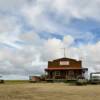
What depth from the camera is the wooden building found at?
59056mm

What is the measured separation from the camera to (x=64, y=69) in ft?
195

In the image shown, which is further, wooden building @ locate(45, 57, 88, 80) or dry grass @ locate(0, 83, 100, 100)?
wooden building @ locate(45, 57, 88, 80)

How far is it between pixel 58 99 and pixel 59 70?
3763 centimetres

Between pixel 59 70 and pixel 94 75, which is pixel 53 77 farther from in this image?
pixel 94 75

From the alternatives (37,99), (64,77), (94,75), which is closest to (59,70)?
(64,77)

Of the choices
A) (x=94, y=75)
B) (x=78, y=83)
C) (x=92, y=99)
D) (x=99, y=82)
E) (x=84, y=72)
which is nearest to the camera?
(x=92, y=99)

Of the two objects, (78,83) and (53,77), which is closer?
(78,83)

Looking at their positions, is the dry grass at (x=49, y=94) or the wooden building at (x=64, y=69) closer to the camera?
the dry grass at (x=49, y=94)

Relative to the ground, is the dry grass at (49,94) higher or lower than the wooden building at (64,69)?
lower

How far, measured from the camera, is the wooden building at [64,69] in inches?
2325

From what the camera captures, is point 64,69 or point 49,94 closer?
point 49,94

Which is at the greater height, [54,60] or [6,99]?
[54,60]

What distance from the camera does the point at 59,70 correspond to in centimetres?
5984

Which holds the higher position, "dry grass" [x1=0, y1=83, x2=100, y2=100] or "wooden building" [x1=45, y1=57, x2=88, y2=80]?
"wooden building" [x1=45, y1=57, x2=88, y2=80]
